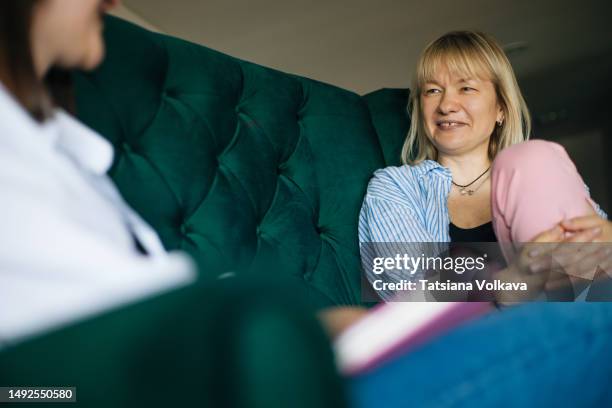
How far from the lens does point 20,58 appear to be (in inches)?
22.5

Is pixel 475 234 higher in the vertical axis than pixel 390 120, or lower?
lower

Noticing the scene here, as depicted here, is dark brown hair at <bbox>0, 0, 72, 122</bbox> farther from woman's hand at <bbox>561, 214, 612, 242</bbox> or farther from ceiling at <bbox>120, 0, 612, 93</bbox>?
ceiling at <bbox>120, 0, 612, 93</bbox>

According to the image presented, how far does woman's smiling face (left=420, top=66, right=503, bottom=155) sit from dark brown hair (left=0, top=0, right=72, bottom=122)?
108cm

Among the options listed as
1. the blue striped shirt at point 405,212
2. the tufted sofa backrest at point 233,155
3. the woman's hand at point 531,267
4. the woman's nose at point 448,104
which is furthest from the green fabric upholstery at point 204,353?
the woman's nose at point 448,104

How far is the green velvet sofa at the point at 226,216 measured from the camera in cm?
28

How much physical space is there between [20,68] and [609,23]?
4794 millimetres

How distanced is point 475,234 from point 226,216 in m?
0.59

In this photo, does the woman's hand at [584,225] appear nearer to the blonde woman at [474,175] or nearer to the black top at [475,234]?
the blonde woman at [474,175]

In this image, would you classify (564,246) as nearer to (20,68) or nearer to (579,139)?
(20,68)

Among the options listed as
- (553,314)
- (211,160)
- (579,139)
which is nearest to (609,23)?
(579,139)

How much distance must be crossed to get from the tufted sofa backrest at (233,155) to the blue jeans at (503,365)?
0.59 metres

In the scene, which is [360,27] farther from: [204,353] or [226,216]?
[204,353]

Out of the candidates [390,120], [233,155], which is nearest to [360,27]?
[390,120]

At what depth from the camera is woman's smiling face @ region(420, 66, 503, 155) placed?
148 cm
